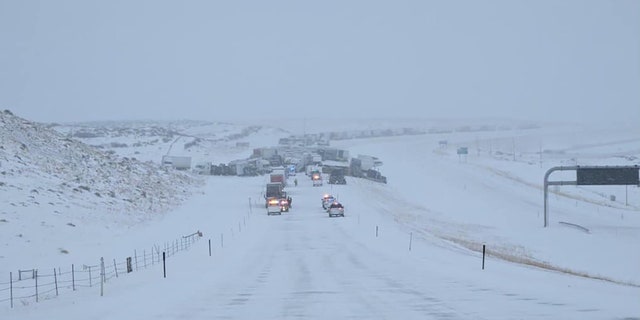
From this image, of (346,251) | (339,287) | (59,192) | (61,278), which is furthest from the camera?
(59,192)

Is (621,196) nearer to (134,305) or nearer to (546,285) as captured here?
(546,285)

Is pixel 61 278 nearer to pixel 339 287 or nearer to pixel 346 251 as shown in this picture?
pixel 339 287

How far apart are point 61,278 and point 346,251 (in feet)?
42.3

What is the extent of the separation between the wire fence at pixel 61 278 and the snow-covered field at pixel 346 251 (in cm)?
46

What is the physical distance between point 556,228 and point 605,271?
22.1m

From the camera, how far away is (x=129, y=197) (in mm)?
52250

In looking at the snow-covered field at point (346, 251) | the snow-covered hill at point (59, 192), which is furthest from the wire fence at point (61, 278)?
the snow-covered hill at point (59, 192)

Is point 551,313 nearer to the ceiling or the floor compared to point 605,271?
nearer to the ceiling

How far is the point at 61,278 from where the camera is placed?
27.7 metres

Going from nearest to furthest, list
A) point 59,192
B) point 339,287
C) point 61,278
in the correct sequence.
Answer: point 339,287 → point 61,278 → point 59,192

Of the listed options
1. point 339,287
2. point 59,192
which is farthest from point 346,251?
point 59,192

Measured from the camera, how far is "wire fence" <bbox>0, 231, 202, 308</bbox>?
22.7m

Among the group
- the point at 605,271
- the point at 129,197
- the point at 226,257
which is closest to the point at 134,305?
the point at 226,257

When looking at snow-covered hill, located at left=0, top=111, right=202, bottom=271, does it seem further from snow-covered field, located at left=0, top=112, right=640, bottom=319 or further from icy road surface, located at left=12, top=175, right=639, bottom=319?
icy road surface, located at left=12, top=175, right=639, bottom=319
